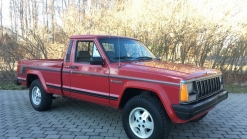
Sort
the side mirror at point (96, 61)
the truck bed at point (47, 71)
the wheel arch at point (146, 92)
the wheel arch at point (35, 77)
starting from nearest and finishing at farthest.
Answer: the wheel arch at point (146, 92) < the side mirror at point (96, 61) < the truck bed at point (47, 71) < the wheel arch at point (35, 77)

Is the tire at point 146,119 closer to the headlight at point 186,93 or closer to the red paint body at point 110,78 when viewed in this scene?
the red paint body at point 110,78

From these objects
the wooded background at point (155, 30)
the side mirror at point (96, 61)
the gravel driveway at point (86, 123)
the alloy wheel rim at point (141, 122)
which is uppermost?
the wooded background at point (155, 30)

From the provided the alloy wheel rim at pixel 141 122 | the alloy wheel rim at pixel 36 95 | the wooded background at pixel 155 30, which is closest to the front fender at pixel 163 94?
the alloy wheel rim at pixel 141 122

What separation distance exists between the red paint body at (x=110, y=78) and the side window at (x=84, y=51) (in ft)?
0.33

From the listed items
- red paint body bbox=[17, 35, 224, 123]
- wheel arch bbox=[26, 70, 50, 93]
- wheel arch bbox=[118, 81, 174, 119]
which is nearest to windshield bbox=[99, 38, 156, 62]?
red paint body bbox=[17, 35, 224, 123]

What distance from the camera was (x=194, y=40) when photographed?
9484 millimetres

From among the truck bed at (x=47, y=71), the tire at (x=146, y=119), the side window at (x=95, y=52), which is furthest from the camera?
the truck bed at (x=47, y=71)

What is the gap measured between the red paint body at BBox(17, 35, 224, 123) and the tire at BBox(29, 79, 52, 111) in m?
0.23

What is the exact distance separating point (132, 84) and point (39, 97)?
10.4 feet

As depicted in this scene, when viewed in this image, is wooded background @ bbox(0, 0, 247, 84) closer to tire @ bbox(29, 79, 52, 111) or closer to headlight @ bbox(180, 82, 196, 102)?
tire @ bbox(29, 79, 52, 111)

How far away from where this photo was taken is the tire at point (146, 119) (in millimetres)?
3335

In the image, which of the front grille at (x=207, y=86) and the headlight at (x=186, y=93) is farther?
the front grille at (x=207, y=86)

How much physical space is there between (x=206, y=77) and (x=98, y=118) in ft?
8.70

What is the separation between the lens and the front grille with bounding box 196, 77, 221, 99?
3.47m
